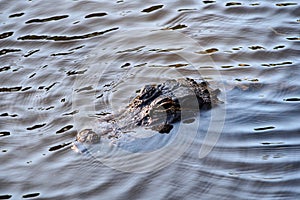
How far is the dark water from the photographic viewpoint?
4984mm

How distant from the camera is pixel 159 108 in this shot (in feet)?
18.6

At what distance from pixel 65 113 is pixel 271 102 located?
7.28 feet

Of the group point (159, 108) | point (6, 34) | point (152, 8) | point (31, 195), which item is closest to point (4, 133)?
point (31, 195)

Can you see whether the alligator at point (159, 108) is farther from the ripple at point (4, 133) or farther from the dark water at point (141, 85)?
the ripple at point (4, 133)

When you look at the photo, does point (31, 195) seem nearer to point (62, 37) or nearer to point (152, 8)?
point (62, 37)

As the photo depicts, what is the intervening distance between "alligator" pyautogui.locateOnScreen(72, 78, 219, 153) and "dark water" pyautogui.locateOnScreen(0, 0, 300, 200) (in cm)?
14

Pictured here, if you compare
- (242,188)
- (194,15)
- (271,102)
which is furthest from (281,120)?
(194,15)

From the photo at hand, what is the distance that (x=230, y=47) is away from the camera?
7031 mm

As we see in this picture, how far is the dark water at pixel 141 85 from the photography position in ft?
16.4

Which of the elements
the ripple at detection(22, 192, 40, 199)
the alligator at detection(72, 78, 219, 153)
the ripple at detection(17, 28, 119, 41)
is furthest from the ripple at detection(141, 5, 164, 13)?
the ripple at detection(22, 192, 40, 199)

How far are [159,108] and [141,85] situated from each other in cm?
86

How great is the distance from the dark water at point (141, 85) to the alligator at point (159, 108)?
0.44 feet

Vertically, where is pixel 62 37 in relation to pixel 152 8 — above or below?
below

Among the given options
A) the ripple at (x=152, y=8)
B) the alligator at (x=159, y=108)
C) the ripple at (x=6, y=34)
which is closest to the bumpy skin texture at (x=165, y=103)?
the alligator at (x=159, y=108)
